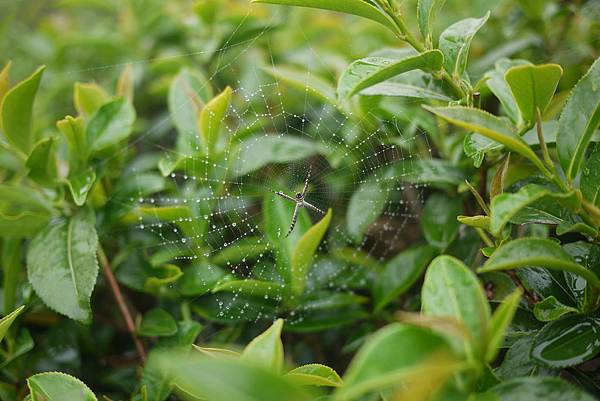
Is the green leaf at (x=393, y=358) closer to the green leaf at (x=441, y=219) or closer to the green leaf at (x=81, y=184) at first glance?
the green leaf at (x=441, y=219)

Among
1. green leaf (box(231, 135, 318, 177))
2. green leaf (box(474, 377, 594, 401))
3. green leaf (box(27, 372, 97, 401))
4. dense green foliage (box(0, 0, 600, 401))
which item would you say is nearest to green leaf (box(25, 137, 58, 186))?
dense green foliage (box(0, 0, 600, 401))

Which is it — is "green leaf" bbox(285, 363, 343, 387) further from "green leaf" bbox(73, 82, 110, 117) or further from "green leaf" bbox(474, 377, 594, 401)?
"green leaf" bbox(73, 82, 110, 117)

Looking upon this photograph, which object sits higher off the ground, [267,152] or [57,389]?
[267,152]

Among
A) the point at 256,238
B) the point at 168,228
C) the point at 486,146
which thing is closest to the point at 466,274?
the point at 486,146

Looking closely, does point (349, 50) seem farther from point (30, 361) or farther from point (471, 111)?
point (30, 361)

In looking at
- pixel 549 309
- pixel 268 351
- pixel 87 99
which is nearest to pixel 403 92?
pixel 549 309

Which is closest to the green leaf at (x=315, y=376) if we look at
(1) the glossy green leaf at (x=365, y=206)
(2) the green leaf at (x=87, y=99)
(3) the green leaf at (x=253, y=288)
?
(3) the green leaf at (x=253, y=288)

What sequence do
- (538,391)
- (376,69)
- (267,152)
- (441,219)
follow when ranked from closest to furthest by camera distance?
(538,391) → (376,69) → (441,219) → (267,152)

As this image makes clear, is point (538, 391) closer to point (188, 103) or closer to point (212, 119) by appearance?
point (212, 119)
